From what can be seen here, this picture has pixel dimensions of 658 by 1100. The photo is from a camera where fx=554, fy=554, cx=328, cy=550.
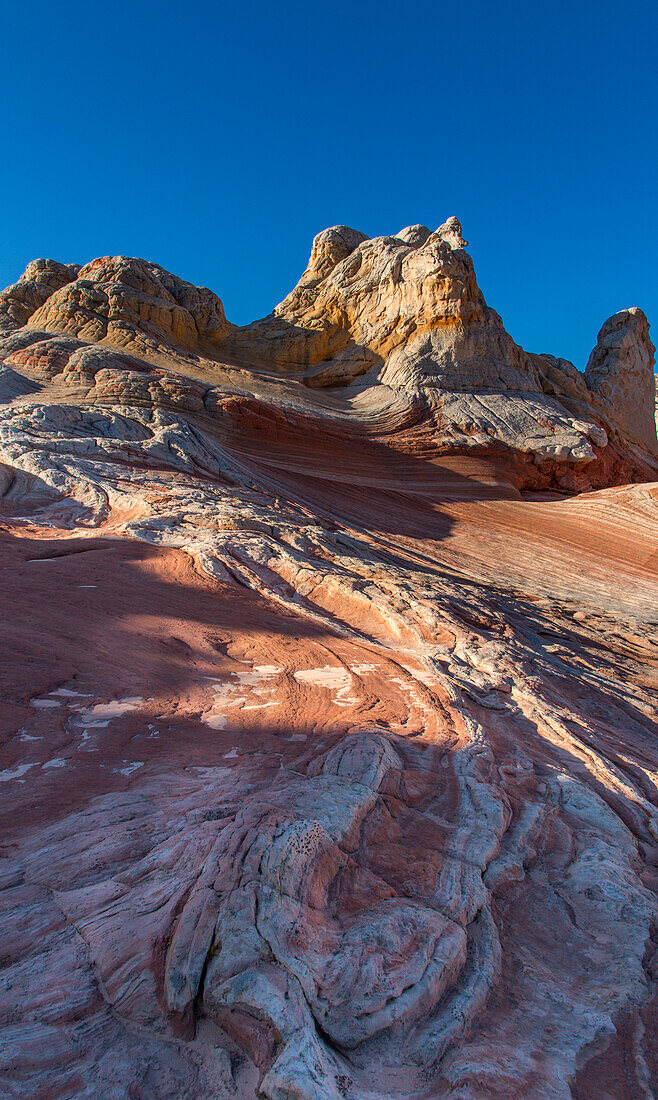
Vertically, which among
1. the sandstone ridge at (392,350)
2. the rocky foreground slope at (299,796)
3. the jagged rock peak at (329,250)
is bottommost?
the rocky foreground slope at (299,796)

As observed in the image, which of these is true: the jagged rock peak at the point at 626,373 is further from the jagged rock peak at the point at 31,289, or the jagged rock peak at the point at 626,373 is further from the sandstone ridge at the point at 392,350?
the jagged rock peak at the point at 31,289

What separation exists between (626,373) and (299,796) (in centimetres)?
2440

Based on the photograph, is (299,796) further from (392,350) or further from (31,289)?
(31,289)

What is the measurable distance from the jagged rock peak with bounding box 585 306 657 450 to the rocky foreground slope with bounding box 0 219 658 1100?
1293 cm

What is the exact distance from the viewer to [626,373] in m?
22.2

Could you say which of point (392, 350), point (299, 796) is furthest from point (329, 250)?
point (299, 796)

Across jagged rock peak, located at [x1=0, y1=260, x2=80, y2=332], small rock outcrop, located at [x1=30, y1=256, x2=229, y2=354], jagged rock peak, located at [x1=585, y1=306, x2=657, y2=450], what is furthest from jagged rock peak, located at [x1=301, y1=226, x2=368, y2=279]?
jagged rock peak, located at [x1=585, y1=306, x2=657, y2=450]

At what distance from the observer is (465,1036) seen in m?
1.77

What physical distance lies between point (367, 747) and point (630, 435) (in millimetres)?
21776

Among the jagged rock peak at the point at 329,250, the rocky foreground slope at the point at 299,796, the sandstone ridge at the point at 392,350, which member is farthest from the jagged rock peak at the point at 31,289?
the jagged rock peak at the point at 329,250

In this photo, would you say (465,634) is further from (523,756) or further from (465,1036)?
(465,1036)

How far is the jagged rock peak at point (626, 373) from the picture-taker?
70.2ft

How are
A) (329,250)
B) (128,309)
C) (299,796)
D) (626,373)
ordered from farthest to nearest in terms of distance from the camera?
(329,250)
(626,373)
(128,309)
(299,796)

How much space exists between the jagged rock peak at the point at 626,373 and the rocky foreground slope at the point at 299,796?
12931mm
